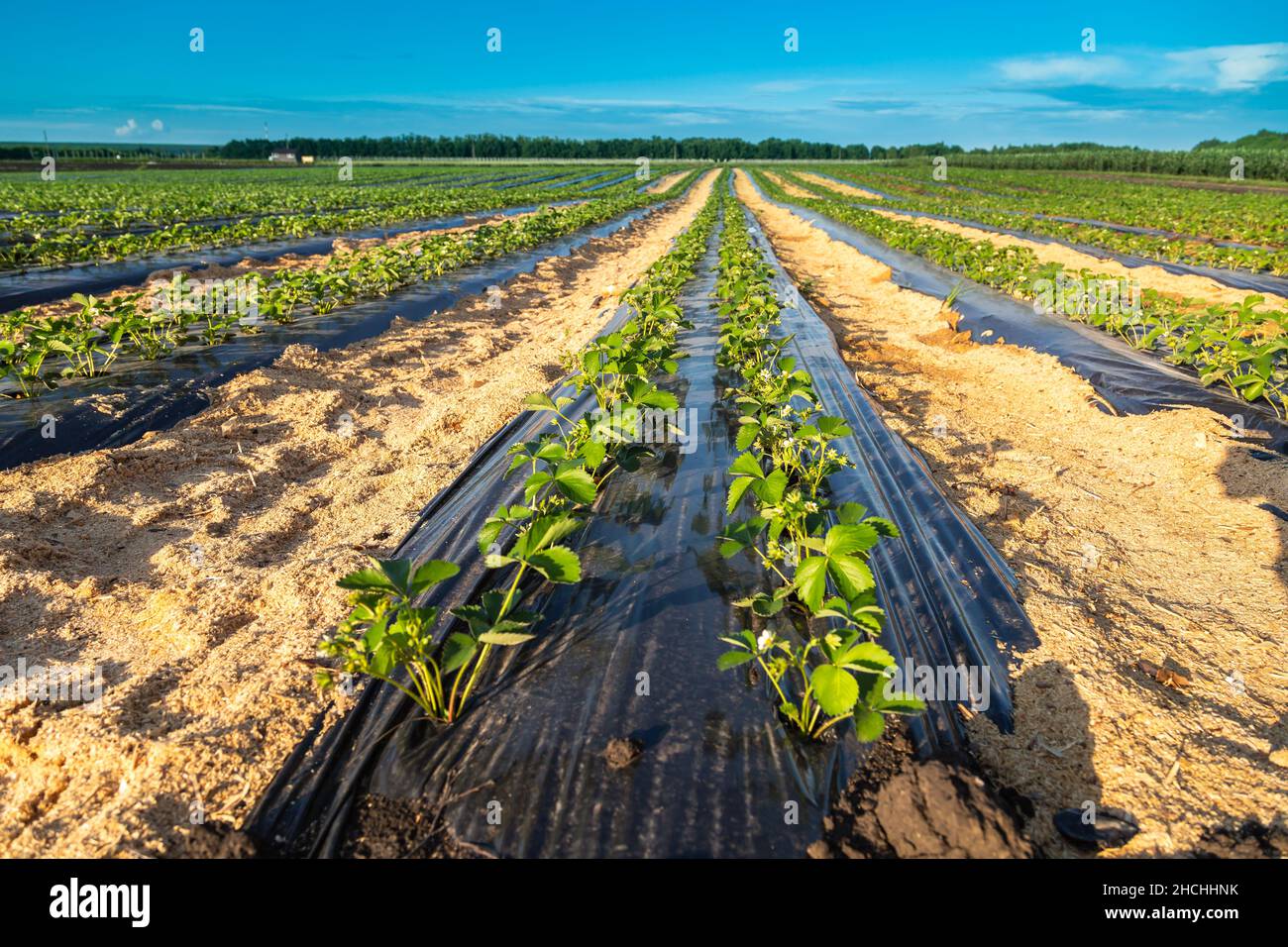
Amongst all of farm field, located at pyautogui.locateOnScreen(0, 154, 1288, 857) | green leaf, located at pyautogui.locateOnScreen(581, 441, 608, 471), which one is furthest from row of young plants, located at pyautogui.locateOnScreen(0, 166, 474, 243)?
green leaf, located at pyautogui.locateOnScreen(581, 441, 608, 471)

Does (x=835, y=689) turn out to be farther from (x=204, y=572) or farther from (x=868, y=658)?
(x=204, y=572)

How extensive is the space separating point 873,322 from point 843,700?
26.3 feet

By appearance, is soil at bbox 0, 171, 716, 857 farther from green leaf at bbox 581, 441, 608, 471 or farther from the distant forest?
the distant forest

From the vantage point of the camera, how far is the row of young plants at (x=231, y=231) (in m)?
10.6

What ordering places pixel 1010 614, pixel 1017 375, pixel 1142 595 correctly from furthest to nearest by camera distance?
1. pixel 1017 375
2. pixel 1142 595
3. pixel 1010 614

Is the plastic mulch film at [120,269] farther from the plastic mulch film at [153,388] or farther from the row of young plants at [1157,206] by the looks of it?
the row of young plants at [1157,206]

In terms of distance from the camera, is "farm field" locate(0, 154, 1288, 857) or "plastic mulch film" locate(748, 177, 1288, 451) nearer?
"farm field" locate(0, 154, 1288, 857)

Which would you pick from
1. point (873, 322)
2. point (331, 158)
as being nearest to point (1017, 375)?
A: point (873, 322)

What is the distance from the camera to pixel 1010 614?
276cm

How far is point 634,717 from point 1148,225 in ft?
71.1

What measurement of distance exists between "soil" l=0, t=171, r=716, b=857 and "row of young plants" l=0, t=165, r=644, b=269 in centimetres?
786

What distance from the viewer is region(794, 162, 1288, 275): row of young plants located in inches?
464

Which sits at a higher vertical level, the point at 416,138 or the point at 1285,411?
the point at 416,138
